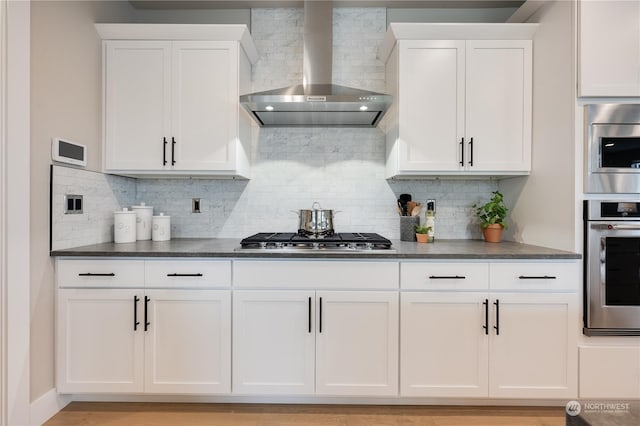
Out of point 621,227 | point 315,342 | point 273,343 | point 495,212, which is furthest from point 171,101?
point 621,227

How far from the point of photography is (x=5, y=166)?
1.63 metres

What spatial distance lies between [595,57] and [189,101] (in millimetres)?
2431

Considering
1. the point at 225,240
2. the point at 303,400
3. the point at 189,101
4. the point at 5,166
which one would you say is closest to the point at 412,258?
the point at 303,400

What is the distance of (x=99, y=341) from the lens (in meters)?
1.93

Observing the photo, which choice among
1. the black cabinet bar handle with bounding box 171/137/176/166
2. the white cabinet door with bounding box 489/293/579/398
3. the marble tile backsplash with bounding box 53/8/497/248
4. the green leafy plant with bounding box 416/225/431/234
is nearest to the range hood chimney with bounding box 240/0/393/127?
the marble tile backsplash with bounding box 53/8/497/248

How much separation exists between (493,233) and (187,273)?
207 centimetres

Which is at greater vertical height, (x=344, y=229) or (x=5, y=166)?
(x=5, y=166)

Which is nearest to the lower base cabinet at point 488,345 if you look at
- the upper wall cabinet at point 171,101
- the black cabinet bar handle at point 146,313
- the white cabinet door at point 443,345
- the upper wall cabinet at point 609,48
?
the white cabinet door at point 443,345

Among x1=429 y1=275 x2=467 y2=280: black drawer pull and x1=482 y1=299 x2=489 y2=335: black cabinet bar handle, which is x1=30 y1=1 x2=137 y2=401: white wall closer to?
x1=429 y1=275 x2=467 y2=280: black drawer pull

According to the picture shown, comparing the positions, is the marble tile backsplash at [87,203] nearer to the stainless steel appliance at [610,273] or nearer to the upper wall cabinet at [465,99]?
the upper wall cabinet at [465,99]

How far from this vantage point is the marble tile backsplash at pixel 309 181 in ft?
8.80

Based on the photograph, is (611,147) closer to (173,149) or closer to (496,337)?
(496,337)

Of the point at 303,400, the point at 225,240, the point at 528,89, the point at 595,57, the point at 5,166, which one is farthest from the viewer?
the point at 225,240

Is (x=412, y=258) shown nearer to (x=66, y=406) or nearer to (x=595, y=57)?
(x=595, y=57)
